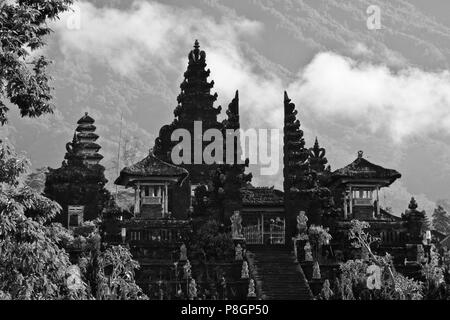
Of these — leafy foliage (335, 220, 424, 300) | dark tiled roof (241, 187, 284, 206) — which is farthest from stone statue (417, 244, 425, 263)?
dark tiled roof (241, 187, 284, 206)

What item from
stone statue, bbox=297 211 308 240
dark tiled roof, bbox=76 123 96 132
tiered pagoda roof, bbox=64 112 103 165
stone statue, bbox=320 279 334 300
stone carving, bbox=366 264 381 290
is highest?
dark tiled roof, bbox=76 123 96 132

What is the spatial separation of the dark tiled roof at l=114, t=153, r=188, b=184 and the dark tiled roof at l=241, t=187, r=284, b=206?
394cm

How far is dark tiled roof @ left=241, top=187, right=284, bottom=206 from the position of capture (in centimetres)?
5056

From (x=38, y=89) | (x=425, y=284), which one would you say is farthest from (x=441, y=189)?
(x=38, y=89)

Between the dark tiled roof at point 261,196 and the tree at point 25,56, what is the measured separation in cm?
2379

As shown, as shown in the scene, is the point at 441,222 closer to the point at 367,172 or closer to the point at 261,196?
the point at 261,196

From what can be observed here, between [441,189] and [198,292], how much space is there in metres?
110

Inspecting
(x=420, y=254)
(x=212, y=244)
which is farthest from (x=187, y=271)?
(x=420, y=254)

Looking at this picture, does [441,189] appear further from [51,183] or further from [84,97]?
[51,183]

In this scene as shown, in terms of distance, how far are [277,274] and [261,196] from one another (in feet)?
27.8

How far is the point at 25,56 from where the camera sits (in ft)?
88.0

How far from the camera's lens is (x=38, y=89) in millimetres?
26891

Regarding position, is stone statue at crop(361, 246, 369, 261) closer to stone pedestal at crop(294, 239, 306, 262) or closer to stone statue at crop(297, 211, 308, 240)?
stone pedestal at crop(294, 239, 306, 262)

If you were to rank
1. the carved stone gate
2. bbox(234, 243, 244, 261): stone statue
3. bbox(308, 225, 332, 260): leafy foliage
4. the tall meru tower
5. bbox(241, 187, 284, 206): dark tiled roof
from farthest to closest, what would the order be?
the tall meru tower
bbox(241, 187, 284, 206): dark tiled roof
the carved stone gate
bbox(308, 225, 332, 260): leafy foliage
bbox(234, 243, 244, 261): stone statue
